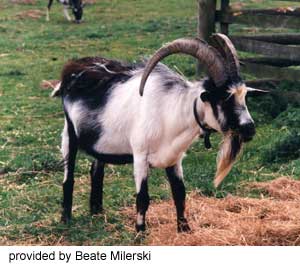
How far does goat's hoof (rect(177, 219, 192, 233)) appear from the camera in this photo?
639 cm

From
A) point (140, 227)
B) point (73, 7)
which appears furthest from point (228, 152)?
point (73, 7)

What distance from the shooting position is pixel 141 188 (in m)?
6.30

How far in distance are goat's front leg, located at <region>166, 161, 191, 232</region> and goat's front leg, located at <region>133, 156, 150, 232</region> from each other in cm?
24

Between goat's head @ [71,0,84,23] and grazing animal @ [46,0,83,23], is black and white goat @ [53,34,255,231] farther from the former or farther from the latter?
grazing animal @ [46,0,83,23]

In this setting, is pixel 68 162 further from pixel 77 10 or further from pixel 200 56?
pixel 77 10

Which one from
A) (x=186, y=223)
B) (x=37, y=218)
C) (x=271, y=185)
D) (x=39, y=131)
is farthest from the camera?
(x=39, y=131)

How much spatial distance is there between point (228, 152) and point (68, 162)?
1.55m

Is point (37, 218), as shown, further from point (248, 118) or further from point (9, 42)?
point (9, 42)

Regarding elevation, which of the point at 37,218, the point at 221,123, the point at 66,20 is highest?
the point at 221,123

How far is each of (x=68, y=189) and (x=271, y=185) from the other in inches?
74.4

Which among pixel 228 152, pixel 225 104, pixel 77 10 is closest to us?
pixel 225 104

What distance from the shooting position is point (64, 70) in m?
7.02

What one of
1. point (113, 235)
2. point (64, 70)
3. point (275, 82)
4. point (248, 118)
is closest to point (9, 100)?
point (275, 82)

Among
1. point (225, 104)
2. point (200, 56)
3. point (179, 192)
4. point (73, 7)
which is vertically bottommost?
point (73, 7)
